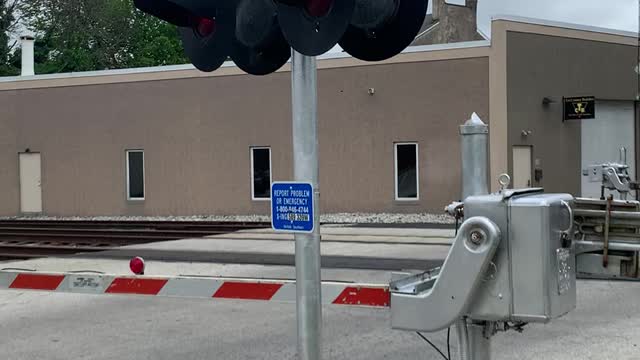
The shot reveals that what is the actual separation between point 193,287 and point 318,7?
5.37 ft

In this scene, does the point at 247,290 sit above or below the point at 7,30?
below

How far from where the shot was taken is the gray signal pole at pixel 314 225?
3.83 meters

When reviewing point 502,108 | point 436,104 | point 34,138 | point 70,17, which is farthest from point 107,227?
point 70,17

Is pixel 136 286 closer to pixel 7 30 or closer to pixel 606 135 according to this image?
pixel 606 135

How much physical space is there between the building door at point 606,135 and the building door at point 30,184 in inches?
769

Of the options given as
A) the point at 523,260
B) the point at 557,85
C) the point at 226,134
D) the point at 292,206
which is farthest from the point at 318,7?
the point at 226,134

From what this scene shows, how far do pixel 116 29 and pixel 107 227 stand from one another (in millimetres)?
38053

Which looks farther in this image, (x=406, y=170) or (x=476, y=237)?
(x=406, y=170)

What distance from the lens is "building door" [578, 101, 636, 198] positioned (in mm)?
25250

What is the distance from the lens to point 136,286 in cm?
427

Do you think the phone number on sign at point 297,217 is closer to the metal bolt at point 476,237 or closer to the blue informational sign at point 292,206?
the blue informational sign at point 292,206

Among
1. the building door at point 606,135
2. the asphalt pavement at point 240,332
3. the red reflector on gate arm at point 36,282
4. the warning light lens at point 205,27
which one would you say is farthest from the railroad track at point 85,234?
the warning light lens at point 205,27

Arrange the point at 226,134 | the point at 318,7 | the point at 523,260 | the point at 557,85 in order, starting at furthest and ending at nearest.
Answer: the point at 226,134
the point at 557,85
the point at 318,7
the point at 523,260

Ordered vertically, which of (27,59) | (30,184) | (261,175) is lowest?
(30,184)
